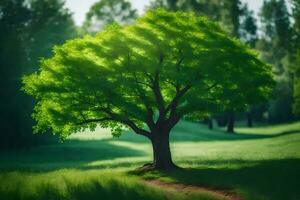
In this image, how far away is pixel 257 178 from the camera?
2255 centimetres

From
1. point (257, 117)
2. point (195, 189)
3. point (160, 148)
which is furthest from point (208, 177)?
point (257, 117)

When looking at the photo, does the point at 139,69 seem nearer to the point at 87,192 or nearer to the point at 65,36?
the point at 87,192

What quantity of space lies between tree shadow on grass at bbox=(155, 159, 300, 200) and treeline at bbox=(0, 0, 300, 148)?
4.64m

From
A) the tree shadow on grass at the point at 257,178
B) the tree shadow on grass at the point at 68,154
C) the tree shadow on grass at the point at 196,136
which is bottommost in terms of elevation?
the tree shadow on grass at the point at 257,178

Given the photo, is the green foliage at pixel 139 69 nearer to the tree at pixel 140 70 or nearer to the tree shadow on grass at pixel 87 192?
the tree at pixel 140 70

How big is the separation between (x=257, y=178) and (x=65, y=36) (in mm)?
46436

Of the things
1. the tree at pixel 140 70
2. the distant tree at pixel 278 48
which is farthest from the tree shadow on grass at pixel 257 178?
the distant tree at pixel 278 48

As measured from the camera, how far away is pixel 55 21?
2462 inches

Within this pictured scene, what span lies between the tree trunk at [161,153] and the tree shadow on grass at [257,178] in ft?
5.22

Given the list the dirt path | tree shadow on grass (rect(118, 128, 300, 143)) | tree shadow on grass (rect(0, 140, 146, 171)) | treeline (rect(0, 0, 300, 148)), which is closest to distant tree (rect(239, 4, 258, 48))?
treeline (rect(0, 0, 300, 148))

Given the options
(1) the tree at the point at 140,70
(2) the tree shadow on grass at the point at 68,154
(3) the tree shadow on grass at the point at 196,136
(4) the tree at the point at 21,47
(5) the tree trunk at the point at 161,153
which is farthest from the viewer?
(3) the tree shadow on grass at the point at 196,136

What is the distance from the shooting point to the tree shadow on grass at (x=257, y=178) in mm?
18719

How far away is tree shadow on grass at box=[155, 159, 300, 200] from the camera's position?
61.4 ft

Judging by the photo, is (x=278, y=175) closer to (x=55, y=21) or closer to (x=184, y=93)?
(x=184, y=93)
